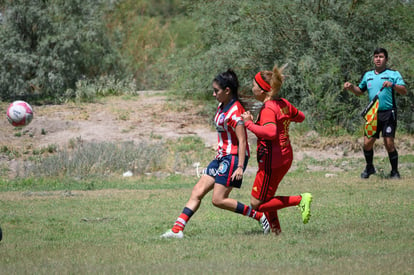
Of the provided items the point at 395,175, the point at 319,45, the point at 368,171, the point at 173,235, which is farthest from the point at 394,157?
the point at 173,235

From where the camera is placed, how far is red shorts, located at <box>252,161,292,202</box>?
770 cm

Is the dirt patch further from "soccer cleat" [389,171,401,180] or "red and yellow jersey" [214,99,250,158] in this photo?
"red and yellow jersey" [214,99,250,158]

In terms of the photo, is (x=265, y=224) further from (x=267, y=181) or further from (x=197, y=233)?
(x=197, y=233)

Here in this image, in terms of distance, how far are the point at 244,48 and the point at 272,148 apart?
1111cm

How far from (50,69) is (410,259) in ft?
53.1

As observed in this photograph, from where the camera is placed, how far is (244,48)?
18500 mm

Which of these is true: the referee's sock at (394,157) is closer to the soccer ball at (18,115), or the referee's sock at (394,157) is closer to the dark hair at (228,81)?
the dark hair at (228,81)

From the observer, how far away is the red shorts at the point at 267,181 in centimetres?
770

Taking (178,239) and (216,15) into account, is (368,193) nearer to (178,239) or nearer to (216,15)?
(178,239)

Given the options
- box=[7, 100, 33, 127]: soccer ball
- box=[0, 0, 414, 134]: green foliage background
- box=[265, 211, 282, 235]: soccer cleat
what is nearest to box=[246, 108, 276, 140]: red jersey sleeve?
box=[265, 211, 282, 235]: soccer cleat

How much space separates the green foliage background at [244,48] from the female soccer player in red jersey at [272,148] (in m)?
9.79

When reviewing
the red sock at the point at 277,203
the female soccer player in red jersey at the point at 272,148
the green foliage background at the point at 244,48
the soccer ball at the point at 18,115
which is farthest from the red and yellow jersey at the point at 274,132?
the green foliage background at the point at 244,48

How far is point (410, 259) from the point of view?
655 cm

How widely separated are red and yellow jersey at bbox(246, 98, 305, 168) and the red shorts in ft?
0.20
